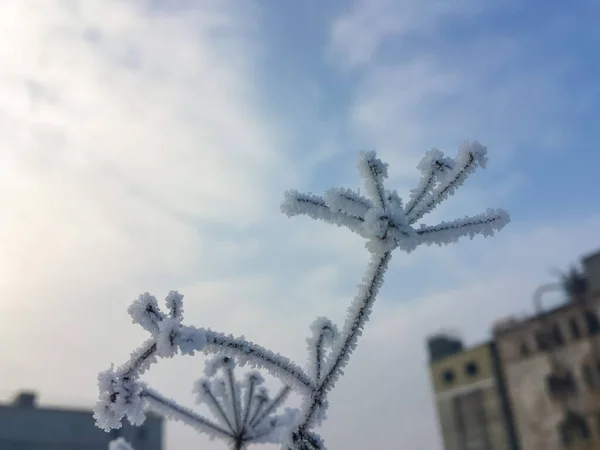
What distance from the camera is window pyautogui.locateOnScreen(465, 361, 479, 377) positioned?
3628cm

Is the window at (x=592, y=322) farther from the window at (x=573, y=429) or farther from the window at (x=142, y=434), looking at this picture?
the window at (x=142, y=434)

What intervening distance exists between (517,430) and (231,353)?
119 ft

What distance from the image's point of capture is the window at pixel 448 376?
3806 cm

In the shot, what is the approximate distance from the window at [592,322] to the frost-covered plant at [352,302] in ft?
109

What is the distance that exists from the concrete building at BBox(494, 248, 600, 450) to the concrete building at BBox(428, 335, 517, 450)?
0.84 meters

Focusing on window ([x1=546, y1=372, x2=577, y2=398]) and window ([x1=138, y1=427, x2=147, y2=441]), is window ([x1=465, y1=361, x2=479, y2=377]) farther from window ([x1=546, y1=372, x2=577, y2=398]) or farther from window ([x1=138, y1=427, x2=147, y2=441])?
window ([x1=138, y1=427, x2=147, y2=441])

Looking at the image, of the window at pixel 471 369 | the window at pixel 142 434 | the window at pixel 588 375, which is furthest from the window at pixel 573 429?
the window at pixel 142 434

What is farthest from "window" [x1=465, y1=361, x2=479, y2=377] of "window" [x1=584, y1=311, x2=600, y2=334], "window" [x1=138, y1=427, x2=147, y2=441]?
"window" [x1=138, y1=427, x2=147, y2=441]

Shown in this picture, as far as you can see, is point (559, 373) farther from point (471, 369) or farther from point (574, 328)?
point (471, 369)

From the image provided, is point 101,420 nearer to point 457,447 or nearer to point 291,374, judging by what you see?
point 291,374

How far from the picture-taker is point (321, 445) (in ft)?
8.02

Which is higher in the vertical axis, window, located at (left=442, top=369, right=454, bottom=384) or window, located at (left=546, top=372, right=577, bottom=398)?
window, located at (left=442, top=369, right=454, bottom=384)

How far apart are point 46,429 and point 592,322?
34515 millimetres

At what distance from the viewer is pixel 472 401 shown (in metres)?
36.1
